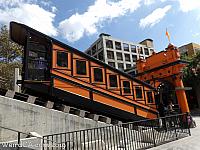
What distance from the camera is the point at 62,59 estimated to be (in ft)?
36.3

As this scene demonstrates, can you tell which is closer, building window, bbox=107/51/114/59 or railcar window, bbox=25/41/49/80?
railcar window, bbox=25/41/49/80

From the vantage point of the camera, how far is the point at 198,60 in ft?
97.5

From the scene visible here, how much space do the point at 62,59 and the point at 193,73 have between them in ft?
80.7

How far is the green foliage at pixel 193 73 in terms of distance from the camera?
29.2 m

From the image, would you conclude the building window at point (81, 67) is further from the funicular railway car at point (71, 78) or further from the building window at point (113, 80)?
the building window at point (113, 80)

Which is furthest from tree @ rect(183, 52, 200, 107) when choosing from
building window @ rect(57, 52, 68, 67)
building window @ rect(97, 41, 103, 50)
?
building window @ rect(97, 41, 103, 50)

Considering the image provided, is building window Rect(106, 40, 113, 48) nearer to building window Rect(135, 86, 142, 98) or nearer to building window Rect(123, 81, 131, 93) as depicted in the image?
building window Rect(135, 86, 142, 98)

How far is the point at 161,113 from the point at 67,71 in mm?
9327

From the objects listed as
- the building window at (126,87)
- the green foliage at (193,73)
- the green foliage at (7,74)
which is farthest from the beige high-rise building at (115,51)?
the building window at (126,87)

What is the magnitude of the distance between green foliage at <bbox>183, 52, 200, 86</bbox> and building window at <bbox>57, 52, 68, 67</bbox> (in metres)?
23.8

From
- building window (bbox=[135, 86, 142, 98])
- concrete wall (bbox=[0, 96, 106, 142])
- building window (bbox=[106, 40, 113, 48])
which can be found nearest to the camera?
concrete wall (bbox=[0, 96, 106, 142])

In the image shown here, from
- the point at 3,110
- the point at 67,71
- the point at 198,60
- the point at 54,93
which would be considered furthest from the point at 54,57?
the point at 198,60

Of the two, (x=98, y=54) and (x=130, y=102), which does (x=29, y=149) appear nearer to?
(x=130, y=102)

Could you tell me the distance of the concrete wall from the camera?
7.63 metres
